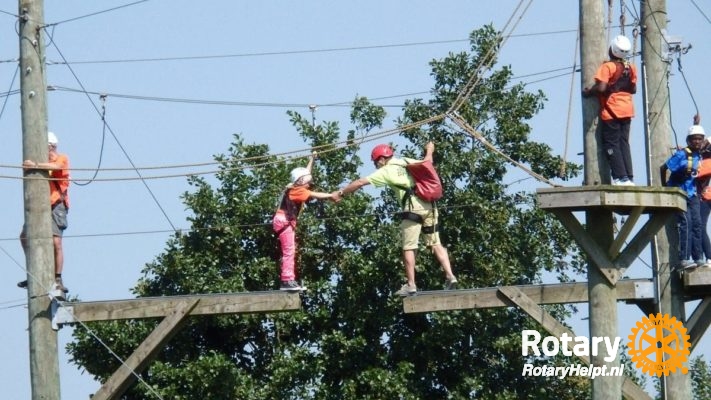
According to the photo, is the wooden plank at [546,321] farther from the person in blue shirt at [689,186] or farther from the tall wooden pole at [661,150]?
the person in blue shirt at [689,186]

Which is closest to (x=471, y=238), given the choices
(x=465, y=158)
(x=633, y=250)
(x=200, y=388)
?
(x=465, y=158)

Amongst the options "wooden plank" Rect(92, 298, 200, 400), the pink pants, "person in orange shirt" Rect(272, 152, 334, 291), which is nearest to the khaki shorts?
"person in orange shirt" Rect(272, 152, 334, 291)

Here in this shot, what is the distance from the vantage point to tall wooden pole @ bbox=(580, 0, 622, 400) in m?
12.5

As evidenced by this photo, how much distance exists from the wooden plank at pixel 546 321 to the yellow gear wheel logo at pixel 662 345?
0.21 metres

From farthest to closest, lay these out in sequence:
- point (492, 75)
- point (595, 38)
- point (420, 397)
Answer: point (492, 75) → point (420, 397) → point (595, 38)

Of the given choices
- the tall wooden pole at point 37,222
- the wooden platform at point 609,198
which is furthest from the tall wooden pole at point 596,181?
the tall wooden pole at point 37,222

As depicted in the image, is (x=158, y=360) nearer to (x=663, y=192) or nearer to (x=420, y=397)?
(x=420, y=397)

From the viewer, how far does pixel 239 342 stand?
19359mm

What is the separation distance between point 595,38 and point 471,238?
645cm

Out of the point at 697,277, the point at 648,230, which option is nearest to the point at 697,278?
the point at 697,277

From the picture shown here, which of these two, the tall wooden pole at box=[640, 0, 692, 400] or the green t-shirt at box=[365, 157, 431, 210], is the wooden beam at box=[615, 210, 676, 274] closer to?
the tall wooden pole at box=[640, 0, 692, 400]

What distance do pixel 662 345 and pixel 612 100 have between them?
8.74 feet

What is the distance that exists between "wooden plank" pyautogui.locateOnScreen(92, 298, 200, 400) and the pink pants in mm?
875

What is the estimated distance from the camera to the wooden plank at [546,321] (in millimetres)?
14773
